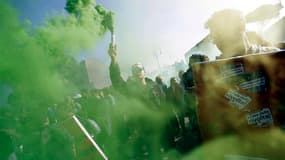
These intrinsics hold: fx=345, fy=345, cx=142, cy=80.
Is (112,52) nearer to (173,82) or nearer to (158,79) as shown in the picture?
(158,79)

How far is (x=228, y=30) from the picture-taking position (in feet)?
9.53

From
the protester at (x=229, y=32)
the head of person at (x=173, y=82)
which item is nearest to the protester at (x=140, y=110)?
the head of person at (x=173, y=82)

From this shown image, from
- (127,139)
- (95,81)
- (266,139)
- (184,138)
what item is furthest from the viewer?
(95,81)

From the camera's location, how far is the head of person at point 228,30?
2.84 meters

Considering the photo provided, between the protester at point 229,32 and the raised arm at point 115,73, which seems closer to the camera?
the protester at point 229,32

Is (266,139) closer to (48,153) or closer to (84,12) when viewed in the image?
(48,153)

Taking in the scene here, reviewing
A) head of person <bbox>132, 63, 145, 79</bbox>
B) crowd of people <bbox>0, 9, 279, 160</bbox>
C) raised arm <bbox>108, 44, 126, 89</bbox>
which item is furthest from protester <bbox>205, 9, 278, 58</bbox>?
raised arm <bbox>108, 44, 126, 89</bbox>

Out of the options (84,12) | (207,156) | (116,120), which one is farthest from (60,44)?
(207,156)

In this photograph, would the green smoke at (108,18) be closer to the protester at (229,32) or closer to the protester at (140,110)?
the protester at (140,110)

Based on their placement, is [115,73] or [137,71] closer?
[137,71]

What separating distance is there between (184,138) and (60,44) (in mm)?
7011

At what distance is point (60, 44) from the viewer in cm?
1169

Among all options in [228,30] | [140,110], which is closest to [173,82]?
[140,110]

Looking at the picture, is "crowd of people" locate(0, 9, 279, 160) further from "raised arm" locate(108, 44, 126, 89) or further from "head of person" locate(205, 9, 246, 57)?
"head of person" locate(205, 9, 246, 57)
